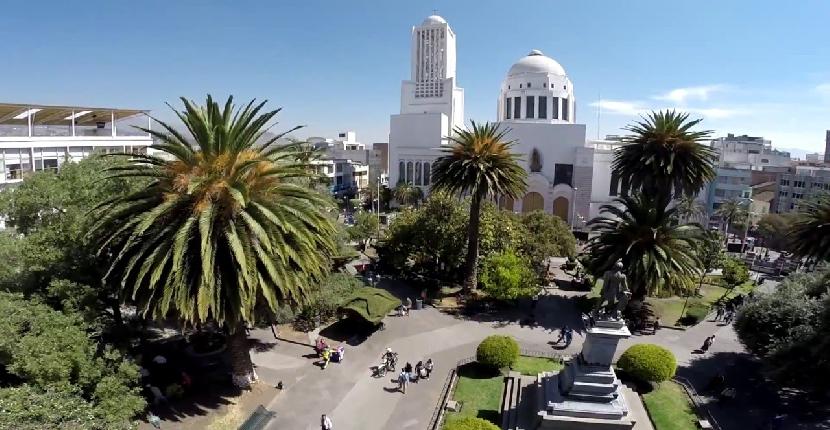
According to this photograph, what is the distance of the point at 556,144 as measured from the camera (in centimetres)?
6638

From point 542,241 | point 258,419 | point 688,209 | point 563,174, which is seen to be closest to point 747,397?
point 542,241

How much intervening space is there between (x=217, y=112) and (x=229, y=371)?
10.9 metres

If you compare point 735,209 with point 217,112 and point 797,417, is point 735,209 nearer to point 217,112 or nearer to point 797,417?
point 797,417

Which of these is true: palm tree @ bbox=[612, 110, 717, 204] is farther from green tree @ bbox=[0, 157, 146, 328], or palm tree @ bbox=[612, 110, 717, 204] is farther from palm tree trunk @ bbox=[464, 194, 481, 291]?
green tree @ bbox=[0, 157, 146, 328]

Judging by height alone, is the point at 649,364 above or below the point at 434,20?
below

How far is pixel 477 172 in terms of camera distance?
95.4 feet

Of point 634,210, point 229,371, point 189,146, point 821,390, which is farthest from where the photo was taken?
point 634,210

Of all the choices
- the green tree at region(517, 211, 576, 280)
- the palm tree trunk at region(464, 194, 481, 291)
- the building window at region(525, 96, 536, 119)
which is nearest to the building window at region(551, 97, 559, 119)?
the building window at region(525, 96, 536, 119)

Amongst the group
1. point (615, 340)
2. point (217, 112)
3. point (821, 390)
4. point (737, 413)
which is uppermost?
point (217, 112)

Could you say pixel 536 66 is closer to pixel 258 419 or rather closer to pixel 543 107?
pixel 543 107

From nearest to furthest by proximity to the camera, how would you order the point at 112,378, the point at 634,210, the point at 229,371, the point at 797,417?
the point at 112,378 < the point at 797,417 < the point at 229,371 < the point at 634,210

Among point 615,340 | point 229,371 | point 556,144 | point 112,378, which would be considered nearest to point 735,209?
point 556,144

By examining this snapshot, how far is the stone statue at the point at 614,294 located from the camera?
16.2 metres

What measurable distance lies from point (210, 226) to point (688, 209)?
152ft
